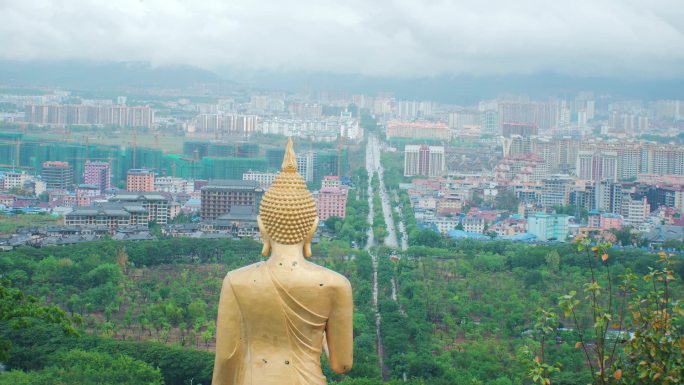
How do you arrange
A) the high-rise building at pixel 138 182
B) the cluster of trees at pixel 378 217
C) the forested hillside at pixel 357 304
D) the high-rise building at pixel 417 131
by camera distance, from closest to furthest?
the forested hillside at pixel 357 304 < the cluster of trees at pixel 378 217 < the high-rise building at pixel 138 182 < the high-rise building at pixel 417 131

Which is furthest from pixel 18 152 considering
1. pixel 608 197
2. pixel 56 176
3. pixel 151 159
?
pixel 608 197

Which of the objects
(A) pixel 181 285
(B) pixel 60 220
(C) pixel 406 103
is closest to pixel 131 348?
(A) pixel 181 285

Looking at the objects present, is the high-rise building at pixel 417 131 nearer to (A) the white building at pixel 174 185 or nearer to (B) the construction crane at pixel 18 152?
(B) the construction crane at pixel 18 152

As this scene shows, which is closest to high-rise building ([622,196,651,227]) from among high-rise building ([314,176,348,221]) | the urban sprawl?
the urban sprawl

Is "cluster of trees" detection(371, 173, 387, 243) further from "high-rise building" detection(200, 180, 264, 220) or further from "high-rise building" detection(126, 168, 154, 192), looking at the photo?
"high-rise building" detection(126, 168, 154, 192)

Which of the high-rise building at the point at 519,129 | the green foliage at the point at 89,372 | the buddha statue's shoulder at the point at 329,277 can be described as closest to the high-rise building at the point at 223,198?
the green foliage at the point at 89,372

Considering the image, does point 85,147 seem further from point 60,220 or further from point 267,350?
point 267,350
